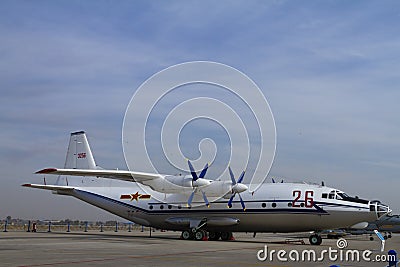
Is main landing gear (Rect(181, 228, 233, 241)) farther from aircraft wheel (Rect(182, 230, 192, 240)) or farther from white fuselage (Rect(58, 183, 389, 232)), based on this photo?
white fuselage (Rect(58, 183, 389, 232))

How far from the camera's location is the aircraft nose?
29.4 m

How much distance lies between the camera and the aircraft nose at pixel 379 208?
29.4 metres

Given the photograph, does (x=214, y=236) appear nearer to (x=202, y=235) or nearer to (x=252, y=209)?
(x=202, y=235)

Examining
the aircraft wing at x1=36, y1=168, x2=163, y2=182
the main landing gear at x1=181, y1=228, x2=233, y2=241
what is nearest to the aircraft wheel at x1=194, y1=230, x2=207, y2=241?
the main landing gear at x1=181, y1=228, x2=233, y2=241

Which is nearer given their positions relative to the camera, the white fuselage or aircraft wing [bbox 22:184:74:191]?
the white fuselage

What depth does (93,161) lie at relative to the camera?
37.4 metres

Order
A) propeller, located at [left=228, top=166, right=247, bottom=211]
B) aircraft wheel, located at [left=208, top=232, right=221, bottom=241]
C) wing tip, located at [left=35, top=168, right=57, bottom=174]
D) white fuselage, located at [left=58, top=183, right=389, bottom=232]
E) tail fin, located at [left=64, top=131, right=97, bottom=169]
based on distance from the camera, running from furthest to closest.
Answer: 1. tail fin, located at [left=64, top=131, right=97, bottom=169]
2. aircraft wheel, located at [left=208, top=232, right=221, bottom=241]
3. propeller, located at [left=228, top=166, right=247, bottom=211]
4. white fuselage, located at [left=58, top=183, right=389, bottom=232]
5. wing tip, located at [left=35, top=168, right=57, bottom=174]

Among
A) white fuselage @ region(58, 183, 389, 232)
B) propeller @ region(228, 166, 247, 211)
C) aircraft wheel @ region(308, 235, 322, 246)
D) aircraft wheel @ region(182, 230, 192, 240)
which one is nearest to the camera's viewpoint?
white fuselage @ region(58, 183, 389, 232)

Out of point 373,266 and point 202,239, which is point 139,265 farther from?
point 202,239

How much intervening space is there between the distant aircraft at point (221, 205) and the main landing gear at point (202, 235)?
0.22 feet

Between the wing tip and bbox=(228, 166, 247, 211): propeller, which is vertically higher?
the wing tip

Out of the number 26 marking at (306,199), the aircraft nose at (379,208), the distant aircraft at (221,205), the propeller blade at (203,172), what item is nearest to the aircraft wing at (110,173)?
the distant aircraft at (221,205)

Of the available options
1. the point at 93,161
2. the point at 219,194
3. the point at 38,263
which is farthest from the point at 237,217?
the point at 38,263

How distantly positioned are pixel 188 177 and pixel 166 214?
15.8ft
